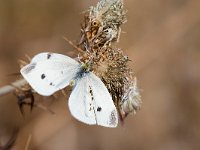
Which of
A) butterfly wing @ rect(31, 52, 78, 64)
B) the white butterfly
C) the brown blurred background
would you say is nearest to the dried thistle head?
the white butterfly

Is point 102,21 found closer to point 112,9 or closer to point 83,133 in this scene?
point 112,9

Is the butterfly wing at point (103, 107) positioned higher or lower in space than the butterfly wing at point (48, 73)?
lower

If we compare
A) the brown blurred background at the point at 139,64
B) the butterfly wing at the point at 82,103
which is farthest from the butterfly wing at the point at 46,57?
the brown blurred background at the point at 139,64

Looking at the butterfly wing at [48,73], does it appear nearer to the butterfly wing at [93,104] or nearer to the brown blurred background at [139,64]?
the butterfly wing at [93,104]

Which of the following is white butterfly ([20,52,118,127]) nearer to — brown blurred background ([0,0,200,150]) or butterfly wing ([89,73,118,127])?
butterfly wing ([89,73,118,127])

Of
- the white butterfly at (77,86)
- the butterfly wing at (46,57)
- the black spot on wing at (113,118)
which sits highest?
the butterfly wing at (46,57)

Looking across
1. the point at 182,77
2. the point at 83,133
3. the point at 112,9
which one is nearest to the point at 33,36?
the point at 83,133
